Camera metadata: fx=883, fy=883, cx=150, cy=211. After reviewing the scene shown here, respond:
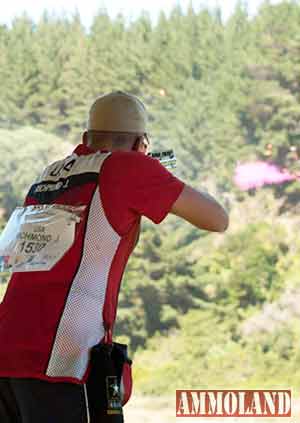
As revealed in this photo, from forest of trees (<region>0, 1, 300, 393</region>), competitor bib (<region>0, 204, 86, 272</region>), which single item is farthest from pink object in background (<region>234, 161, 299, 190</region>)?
competitor bib (<region>0, 204, 86, 272</region>)

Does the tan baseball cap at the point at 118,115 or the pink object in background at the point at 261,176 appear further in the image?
the pink object in background at the point at 261,176

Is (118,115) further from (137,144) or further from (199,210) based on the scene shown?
(199,210)

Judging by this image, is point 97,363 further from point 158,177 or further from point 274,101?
point 274,101

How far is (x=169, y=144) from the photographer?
3.51m

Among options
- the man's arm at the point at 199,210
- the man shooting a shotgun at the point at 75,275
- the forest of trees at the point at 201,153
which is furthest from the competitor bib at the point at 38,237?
the forest of trees at the point at 201,153

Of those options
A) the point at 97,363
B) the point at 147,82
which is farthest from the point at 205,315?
the point at 97,363

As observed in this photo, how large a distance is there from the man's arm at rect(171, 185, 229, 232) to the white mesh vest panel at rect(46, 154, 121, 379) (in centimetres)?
13

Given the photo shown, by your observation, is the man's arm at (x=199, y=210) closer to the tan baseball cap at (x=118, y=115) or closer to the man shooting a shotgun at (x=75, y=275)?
the man shooting a shotgun at (x=75, y=275)

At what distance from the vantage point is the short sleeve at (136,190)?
158cm

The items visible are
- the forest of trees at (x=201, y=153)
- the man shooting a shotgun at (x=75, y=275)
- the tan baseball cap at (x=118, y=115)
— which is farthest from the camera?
the forest of trees at (x=201, y=153)

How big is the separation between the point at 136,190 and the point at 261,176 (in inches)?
77.2

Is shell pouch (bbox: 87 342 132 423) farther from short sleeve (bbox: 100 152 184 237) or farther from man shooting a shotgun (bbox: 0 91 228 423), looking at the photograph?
short sleeve (bbox: 100 152 184 237)

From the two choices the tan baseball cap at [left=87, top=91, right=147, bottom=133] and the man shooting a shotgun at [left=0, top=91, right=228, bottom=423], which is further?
the tan baseball cap at [left=87, top=91, right=147, bottom=133]

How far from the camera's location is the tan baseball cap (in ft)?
5.54
